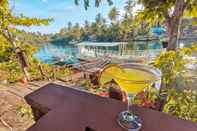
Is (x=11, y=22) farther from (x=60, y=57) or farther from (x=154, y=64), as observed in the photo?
(x=60, y=57)

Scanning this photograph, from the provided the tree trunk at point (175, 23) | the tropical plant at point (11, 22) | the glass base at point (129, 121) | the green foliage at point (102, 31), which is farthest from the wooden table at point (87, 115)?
the green foliage at point (102, 31)

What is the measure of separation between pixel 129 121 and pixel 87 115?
0.17 meters

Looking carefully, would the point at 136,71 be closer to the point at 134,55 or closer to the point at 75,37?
the point at 134,55

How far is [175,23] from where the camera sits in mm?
1567

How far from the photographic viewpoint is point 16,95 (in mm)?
2801

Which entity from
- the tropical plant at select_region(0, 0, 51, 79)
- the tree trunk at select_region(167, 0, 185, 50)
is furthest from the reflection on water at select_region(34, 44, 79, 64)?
the tree trunk at select_region(167, 0, 185, 50)

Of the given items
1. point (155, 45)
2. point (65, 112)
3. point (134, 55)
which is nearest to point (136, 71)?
point (65, 112)

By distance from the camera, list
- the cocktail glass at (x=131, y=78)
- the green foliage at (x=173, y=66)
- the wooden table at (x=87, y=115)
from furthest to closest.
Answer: the green foliage at (x=173, y=66), the cocktail glass at (x=131, y=78), the wooden table at (x=87, y=115)

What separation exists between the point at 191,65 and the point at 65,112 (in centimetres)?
138

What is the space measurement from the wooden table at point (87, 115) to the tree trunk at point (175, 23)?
1.15m

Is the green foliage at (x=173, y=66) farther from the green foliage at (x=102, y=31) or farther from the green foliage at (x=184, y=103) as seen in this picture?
the green foliage at (x=102, y=31)

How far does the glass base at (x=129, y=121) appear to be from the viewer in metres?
0.61

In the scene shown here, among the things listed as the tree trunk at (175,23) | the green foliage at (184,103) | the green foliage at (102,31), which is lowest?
the green foliage at (184,103)

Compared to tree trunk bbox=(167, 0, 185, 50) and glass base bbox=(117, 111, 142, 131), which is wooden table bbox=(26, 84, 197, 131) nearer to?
glass base bbox=(117, 111, 142, 131)
